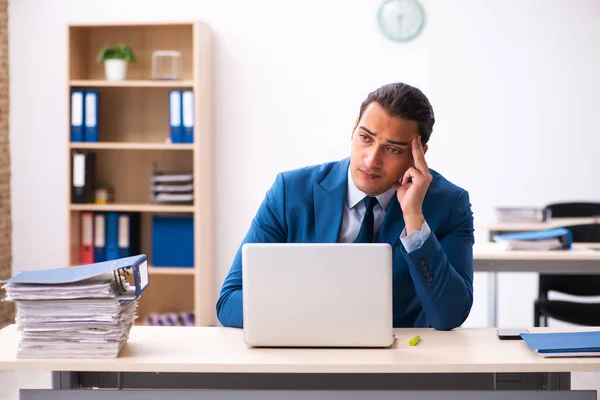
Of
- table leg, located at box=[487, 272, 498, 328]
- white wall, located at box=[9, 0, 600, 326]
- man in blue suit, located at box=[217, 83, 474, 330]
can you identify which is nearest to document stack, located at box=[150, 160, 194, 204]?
white wall, located at box=[9, 0, 600, 326]

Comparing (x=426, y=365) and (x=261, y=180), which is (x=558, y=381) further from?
(x=261, y=180)

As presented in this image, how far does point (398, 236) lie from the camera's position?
2018 mm

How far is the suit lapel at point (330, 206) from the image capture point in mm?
2072

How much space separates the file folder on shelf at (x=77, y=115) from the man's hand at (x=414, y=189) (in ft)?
10.5

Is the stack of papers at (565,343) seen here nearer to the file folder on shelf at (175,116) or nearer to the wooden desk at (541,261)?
the wooden desk at (541,261)

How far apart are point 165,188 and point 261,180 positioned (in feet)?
2.10

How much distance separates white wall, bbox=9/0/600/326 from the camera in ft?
16.4

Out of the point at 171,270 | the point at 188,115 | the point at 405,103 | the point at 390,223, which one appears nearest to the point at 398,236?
the point at 390,223

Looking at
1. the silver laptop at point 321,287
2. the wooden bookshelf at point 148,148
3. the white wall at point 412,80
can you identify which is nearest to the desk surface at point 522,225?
the white wall at point 412,80

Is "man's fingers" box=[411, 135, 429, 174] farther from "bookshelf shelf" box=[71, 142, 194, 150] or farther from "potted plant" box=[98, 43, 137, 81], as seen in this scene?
"potted plant" box=[98, 43, 137, 81]

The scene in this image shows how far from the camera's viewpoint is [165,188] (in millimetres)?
4859

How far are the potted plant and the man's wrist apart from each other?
329 centimetres

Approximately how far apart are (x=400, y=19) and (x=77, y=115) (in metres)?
2.08

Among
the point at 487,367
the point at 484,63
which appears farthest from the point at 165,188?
the point at 487,367
